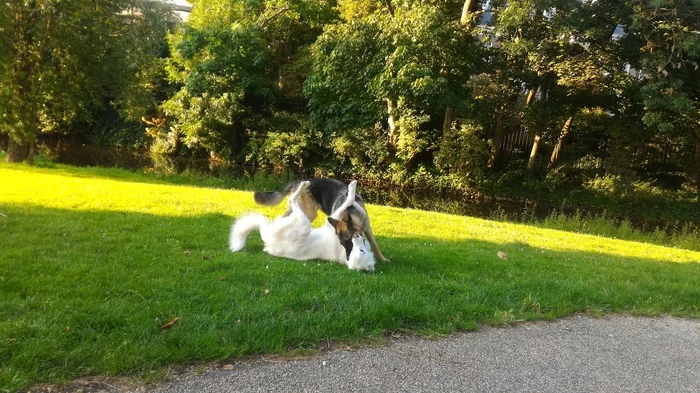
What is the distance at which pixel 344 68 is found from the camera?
2261 cm

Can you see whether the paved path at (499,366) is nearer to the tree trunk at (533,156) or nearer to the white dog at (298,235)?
the white dog at (298,235)

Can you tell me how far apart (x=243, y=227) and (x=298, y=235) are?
73 cm

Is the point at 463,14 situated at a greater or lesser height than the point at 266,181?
greater

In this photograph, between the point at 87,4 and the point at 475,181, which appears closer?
the point at 87,4

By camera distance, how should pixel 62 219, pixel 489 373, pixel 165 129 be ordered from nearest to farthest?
pixel 489 373
pixel 62 219
pixel 165 129

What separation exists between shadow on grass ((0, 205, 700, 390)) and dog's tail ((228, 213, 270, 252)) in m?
0.19

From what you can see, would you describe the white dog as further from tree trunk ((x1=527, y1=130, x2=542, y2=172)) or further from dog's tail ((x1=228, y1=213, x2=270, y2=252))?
tree trunk ((x1=527, y1=130, x2=542, y2=172))

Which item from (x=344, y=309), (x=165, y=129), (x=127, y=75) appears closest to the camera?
(x=344, y=309)

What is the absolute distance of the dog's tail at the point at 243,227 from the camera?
612 cm

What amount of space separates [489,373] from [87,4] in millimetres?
16648

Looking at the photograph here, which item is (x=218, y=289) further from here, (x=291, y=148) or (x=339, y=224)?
(x=291, y=148)

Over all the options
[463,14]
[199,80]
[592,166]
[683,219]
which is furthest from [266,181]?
[683,219]

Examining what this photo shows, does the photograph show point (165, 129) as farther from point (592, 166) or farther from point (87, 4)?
point (592, 166)

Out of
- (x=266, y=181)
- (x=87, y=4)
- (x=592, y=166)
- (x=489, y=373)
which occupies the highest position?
(x=87, y=4)
